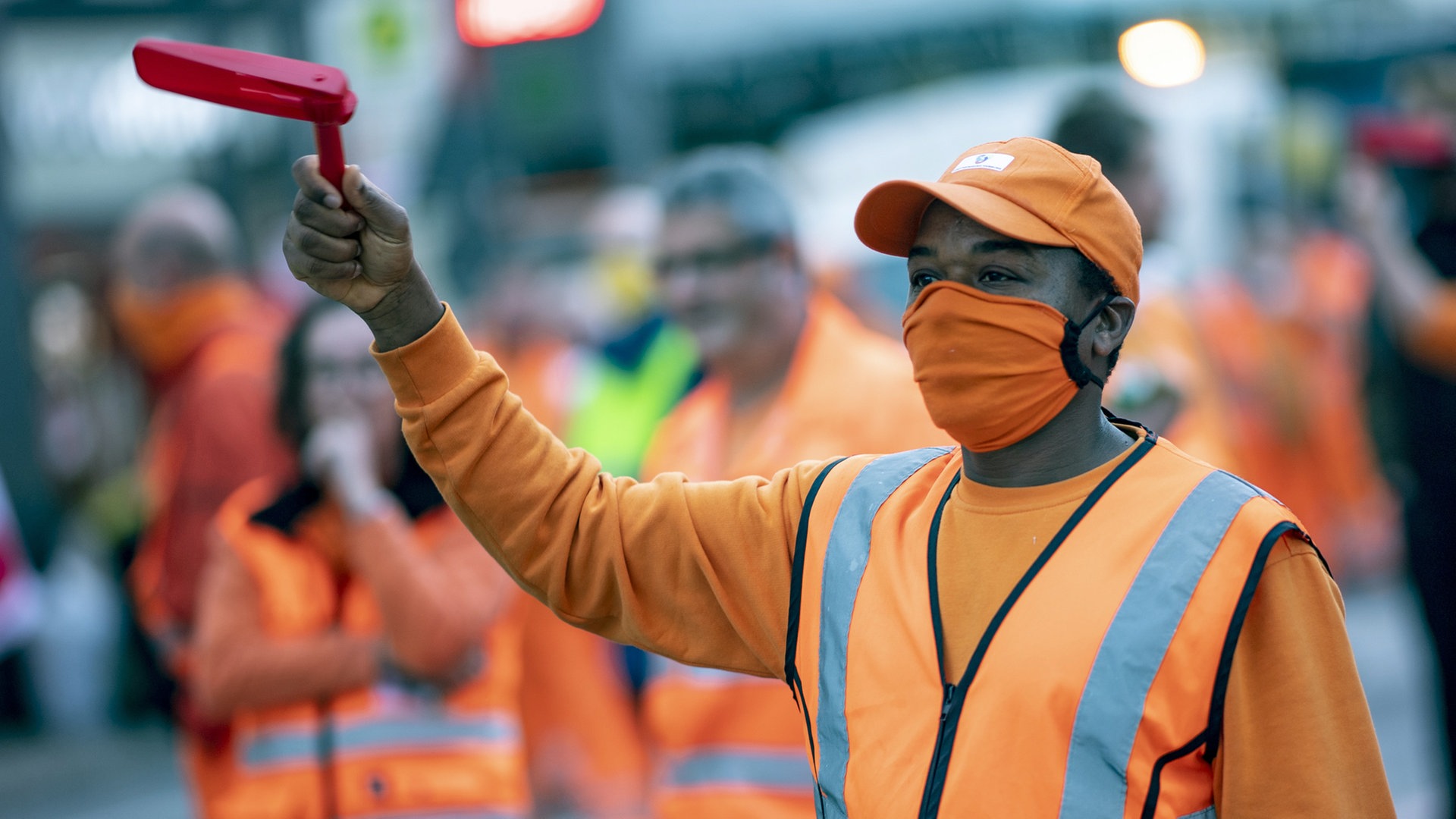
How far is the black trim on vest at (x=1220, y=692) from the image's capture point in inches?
71.6

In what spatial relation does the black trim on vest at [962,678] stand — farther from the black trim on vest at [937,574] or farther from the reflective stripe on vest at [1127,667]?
the reflective stripe on vest at [1127,667]

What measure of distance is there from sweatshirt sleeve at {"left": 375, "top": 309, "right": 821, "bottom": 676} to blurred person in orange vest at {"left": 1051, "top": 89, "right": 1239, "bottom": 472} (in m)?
1.62

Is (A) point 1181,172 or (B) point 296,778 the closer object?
(B) point 296,778

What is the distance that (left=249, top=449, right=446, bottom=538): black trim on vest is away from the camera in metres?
3.59

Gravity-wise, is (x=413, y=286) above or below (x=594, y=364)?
above

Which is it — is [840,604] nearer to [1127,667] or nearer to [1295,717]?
[1127,667]

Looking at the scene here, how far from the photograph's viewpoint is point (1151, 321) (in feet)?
13.1

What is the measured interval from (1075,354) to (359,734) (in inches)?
78.5

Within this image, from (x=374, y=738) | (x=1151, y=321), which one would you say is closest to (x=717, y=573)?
(x=374, y=738)

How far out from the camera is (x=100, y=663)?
9.07 meters

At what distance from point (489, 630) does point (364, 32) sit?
705cm

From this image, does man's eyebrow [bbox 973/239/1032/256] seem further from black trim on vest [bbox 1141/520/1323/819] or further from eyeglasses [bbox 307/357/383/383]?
eyeglasses [bbox 307/357/383/383]

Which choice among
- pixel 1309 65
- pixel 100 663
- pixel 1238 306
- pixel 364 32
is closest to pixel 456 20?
pixel 364 32

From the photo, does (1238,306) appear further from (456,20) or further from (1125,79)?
(456,20)
